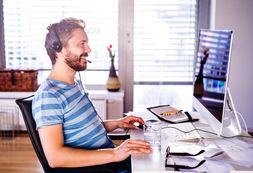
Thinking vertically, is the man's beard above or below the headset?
below

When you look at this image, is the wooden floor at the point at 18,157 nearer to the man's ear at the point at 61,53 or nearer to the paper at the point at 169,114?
the paper at the point at 169,114

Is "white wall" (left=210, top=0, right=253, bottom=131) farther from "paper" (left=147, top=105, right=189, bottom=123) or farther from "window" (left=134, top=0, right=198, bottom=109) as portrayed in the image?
"paper" (left=147, top=105, right=189, bottom=123)

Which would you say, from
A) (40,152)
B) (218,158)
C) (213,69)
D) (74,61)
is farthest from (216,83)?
(40,152)

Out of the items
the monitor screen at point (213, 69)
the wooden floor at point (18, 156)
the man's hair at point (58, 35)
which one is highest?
the man's hair at point (58, 35)

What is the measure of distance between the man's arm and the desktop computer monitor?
43 centimetres

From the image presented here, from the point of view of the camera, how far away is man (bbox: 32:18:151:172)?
4.65 ft

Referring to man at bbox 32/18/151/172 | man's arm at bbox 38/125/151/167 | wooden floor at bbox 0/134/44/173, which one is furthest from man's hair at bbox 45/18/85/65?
wooden floor at bbox 0/134/44/173

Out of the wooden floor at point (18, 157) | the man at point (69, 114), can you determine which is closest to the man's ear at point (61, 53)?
the man at point (69, 114)

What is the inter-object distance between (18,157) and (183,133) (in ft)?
6.78

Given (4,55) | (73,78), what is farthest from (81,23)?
(4,55)

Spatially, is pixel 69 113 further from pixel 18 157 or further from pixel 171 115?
pixel 18 157

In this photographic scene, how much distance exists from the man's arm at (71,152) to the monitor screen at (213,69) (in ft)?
1.50

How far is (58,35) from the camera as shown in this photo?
1.56 meters

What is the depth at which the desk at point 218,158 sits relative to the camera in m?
1.35
